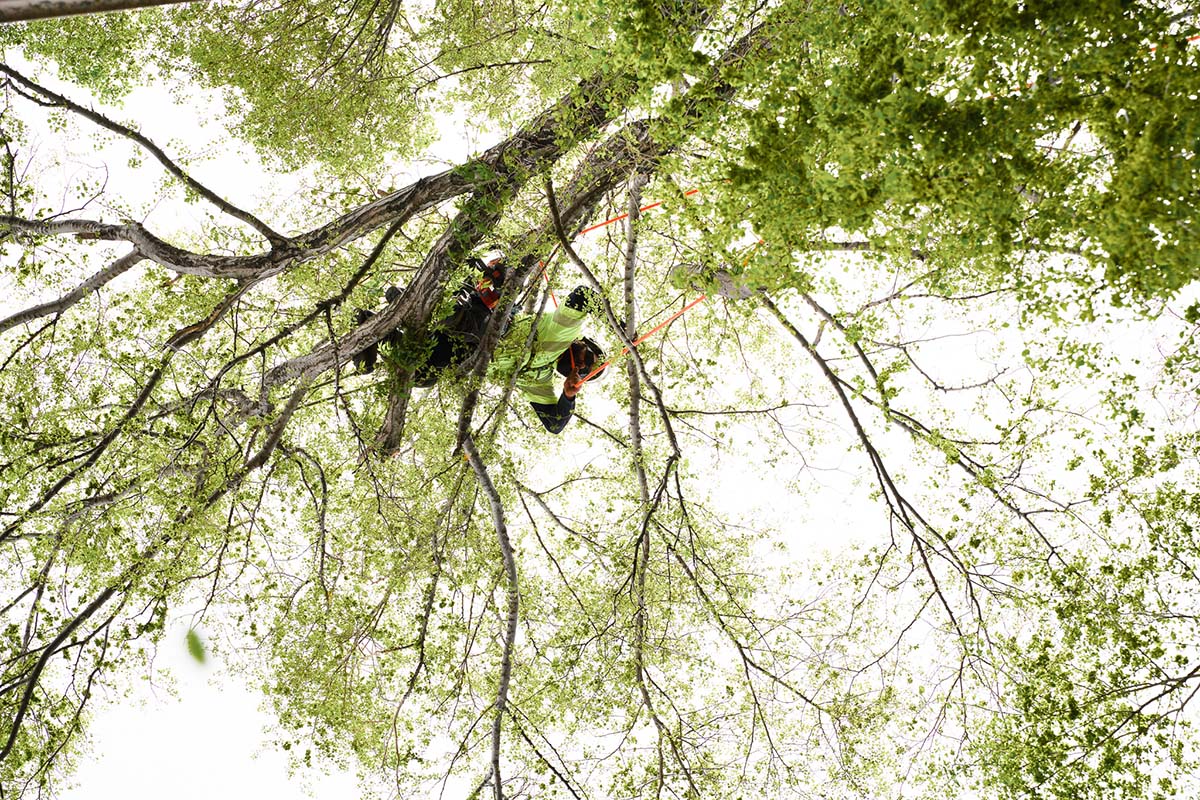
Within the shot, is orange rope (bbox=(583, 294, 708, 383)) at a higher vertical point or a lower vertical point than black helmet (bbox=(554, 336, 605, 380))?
lower

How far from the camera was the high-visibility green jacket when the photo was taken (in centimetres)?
668

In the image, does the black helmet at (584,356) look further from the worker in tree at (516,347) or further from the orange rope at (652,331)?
the orange rope at (652,331)

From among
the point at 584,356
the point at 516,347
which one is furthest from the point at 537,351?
the point at 584,356

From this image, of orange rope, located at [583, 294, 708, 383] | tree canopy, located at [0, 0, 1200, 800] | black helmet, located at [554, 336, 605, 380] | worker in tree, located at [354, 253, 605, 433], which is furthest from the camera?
black helmet, located at [554, 336, 605, 380]

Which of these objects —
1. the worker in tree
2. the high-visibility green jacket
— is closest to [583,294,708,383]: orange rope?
the worker in tree

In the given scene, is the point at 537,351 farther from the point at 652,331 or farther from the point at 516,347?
the point at 652,331

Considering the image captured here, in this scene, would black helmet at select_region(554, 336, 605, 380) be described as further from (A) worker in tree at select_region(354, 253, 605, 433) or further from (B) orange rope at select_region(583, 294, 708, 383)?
(B) orange rope at select_region(583, 294, 708, 383)

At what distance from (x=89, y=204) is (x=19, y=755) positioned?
4146mm

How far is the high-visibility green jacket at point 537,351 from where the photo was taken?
263 inches

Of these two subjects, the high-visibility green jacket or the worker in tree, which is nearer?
the worker in tree

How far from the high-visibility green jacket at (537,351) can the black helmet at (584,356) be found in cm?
17

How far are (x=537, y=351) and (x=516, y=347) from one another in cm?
24

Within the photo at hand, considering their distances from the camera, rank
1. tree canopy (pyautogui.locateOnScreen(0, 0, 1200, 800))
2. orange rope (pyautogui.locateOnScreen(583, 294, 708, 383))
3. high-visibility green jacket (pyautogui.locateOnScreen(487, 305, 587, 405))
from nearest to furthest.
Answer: tree canopy (pyautogui.locateOnScreen(0, 0, 1200, 800)), orange rope (pyautogui.locateOnScreen(583, 294, 708, 383)), high-visibility green jacket (pyautogui.locateOnScreen(487, 305, 587, 405))

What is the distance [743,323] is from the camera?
7.22 m
